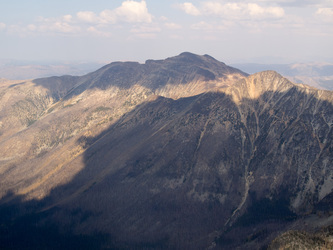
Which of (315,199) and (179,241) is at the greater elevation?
(315,199)

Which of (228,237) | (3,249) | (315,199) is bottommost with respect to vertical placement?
(3,249)

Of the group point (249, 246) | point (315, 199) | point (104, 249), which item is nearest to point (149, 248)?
point (104, 249)

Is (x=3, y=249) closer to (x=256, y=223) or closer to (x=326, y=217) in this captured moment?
(x=256, y=223)

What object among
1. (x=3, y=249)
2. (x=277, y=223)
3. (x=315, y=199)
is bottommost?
(x=3, y=249)

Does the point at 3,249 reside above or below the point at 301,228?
below

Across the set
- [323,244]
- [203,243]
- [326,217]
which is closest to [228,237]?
[203,243]

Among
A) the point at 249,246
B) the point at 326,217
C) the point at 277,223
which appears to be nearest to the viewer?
the point at 326,217

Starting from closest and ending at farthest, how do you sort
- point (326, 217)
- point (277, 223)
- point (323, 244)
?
1. point (323, 244)
2. point (326, 217)
3. point (277, 223)

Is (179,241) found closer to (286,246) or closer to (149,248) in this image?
(149,248)

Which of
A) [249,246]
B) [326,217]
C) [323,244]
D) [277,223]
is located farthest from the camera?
[277,223]

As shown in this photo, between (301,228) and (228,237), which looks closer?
(301,228)
